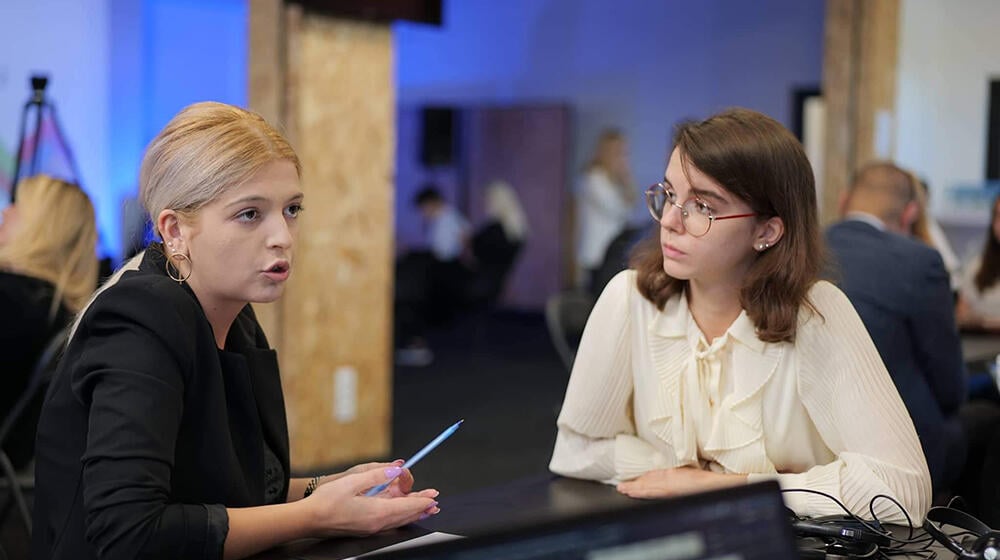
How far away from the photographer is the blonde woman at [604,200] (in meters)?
10.1

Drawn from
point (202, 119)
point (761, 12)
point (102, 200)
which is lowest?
point (102, 200)

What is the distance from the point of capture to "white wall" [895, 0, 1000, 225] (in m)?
→ 6.70

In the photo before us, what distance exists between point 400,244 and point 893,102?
772 cm

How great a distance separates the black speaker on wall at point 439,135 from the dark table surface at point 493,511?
11.1 metres

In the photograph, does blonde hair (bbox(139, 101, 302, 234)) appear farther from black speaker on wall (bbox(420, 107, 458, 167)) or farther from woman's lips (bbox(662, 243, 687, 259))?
black speaker on wall (bbox(420, 107, 458, 167))

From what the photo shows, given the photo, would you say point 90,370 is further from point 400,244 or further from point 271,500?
point 400,244

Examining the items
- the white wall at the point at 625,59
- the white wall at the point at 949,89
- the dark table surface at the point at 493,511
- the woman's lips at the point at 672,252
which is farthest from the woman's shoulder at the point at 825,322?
the white wall at the point at 625,59

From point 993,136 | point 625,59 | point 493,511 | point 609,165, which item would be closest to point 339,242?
point 493,511

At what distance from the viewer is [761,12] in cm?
1150

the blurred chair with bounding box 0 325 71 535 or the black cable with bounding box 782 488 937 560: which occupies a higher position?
the black cable with bounding box 782 488 937 560

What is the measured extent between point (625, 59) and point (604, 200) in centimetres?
281

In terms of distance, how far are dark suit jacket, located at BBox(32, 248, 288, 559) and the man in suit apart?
73.5 inches

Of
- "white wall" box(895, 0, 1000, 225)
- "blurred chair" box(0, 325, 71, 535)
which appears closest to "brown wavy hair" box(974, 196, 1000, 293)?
"white wall" box(895, 0, 1000, 225)

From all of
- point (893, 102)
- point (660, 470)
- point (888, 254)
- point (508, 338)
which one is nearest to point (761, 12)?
point (508, 338)
